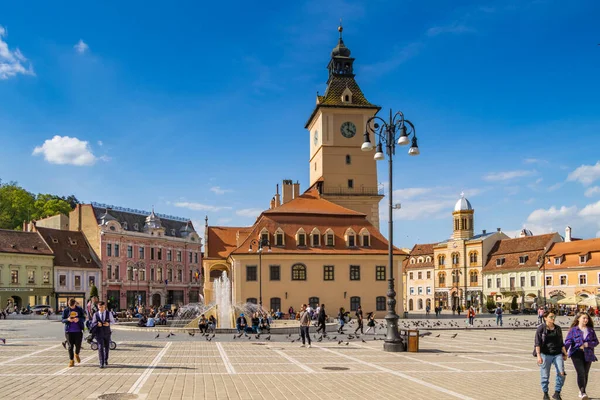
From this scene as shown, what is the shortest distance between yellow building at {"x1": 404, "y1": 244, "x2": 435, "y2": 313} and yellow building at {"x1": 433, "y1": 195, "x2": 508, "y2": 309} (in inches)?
76.4

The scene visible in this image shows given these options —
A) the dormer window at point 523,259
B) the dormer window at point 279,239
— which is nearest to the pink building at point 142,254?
the dormer window at point 279,239

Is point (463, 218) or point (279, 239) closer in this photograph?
point (279, 239)

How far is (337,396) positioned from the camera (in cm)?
1241

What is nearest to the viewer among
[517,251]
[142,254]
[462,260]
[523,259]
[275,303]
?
[275,303]

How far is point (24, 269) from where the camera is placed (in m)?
69.5

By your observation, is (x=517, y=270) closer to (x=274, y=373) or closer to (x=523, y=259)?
(x=523, y=259)

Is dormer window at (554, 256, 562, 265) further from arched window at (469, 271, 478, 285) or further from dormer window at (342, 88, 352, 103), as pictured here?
dormer window at (342, 88, 352, 103)

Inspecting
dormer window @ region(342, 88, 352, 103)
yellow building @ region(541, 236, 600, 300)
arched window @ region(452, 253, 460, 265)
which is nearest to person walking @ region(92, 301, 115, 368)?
dormer window @ region(342, 88, 352, 103)

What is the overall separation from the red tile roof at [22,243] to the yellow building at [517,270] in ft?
182

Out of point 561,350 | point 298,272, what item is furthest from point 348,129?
point 561,350

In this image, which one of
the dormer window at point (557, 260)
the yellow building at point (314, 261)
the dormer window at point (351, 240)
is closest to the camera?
the yellow building at point (314, 261)

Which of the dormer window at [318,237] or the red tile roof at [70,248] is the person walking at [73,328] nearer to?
the dormer window at [318,237]

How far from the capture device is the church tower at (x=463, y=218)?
3610 inches

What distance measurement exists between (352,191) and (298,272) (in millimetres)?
17794
